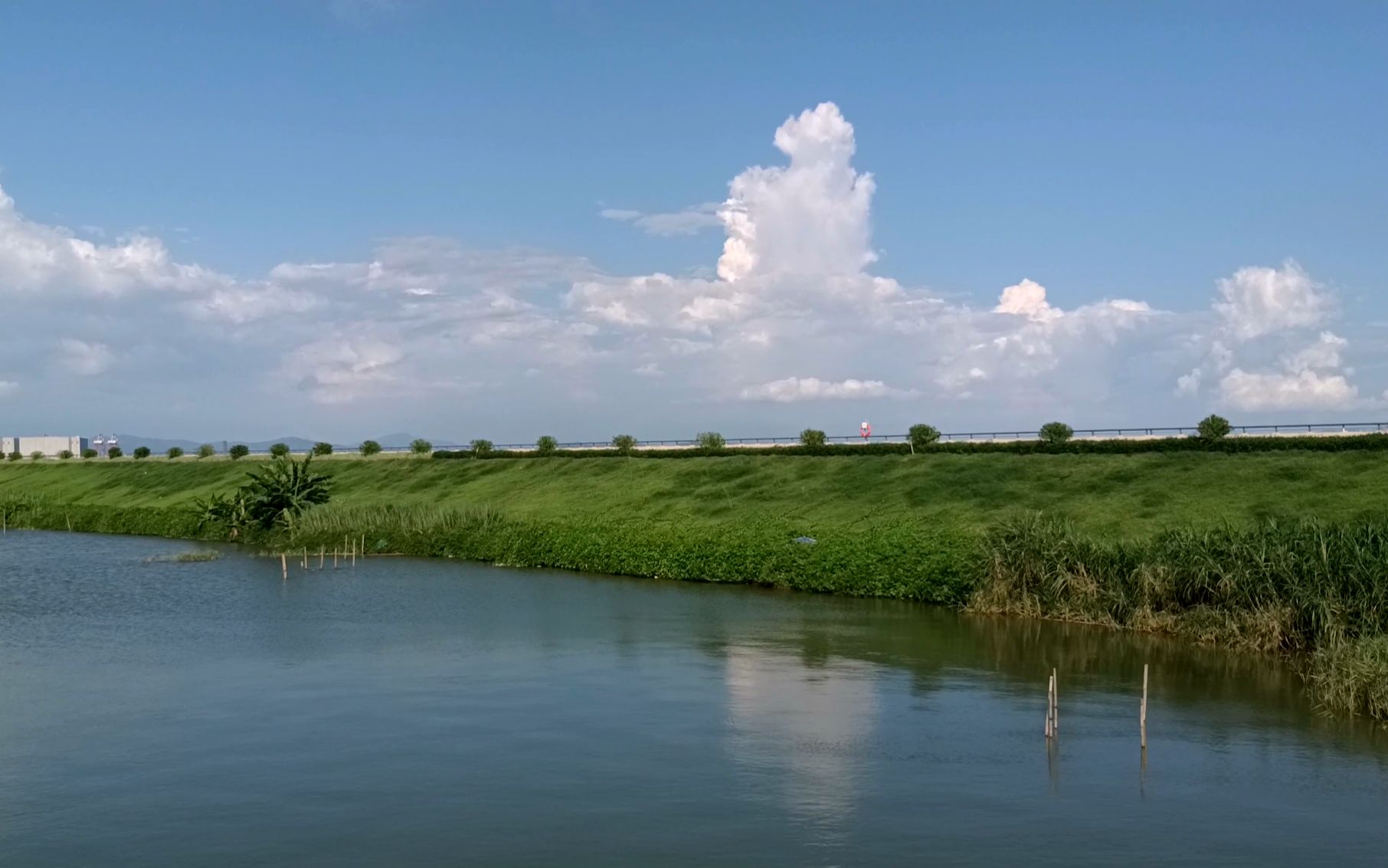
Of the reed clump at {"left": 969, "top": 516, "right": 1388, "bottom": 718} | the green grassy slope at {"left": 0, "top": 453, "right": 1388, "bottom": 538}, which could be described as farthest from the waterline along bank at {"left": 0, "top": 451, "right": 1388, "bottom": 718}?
the green grassy slope at {"left": 0, "top": 453, "right": 1388, "bottom": 538}

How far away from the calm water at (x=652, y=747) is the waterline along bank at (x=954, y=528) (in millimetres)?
1646

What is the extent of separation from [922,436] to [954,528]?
25.3m

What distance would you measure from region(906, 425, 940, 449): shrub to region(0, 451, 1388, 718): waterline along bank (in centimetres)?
351

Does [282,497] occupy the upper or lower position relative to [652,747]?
upper

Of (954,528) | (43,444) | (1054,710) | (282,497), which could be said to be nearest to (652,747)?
(1054,710)

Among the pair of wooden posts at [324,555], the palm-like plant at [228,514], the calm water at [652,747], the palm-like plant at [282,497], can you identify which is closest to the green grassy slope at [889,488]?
the palm-like plant at [282,497]

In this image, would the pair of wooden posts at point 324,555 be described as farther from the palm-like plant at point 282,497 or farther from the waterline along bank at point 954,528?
the palm-like plant at point 282,497

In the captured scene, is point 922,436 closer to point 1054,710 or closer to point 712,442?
point 712,442

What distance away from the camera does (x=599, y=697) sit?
3033cm

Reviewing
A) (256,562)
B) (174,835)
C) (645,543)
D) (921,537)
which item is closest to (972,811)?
(174,835)

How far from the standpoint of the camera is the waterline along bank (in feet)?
112

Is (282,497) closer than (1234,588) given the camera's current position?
No

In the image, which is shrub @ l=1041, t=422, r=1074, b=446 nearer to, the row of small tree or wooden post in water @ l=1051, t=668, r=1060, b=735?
the row of small tree

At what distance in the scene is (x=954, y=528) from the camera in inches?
2219
